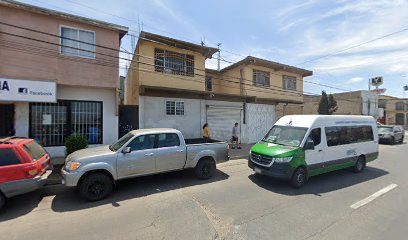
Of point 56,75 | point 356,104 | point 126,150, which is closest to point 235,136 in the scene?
point 126,150

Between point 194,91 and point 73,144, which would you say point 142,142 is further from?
point 194,91

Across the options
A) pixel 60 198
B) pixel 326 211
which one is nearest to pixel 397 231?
pixel 326 211

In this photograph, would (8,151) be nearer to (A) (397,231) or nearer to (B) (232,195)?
(B) (232,195)

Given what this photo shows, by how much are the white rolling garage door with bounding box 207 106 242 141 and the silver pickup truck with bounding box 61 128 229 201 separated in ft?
21.1

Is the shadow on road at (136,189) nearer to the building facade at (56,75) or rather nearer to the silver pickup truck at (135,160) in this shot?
the silver pickup truck at (135,160)

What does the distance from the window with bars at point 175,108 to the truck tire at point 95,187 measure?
7.02 meters

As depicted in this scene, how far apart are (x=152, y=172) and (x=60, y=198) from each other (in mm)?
2425

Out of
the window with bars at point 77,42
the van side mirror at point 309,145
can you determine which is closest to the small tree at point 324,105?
the van side mirror at point 309,145

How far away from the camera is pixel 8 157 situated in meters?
4.96

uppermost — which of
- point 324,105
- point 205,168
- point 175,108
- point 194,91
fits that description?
point 324,105

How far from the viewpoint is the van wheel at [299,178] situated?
6486 mm

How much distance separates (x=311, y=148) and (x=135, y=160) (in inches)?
214

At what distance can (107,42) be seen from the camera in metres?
10.4

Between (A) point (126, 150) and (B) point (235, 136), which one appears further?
(B) point (235, 136)
